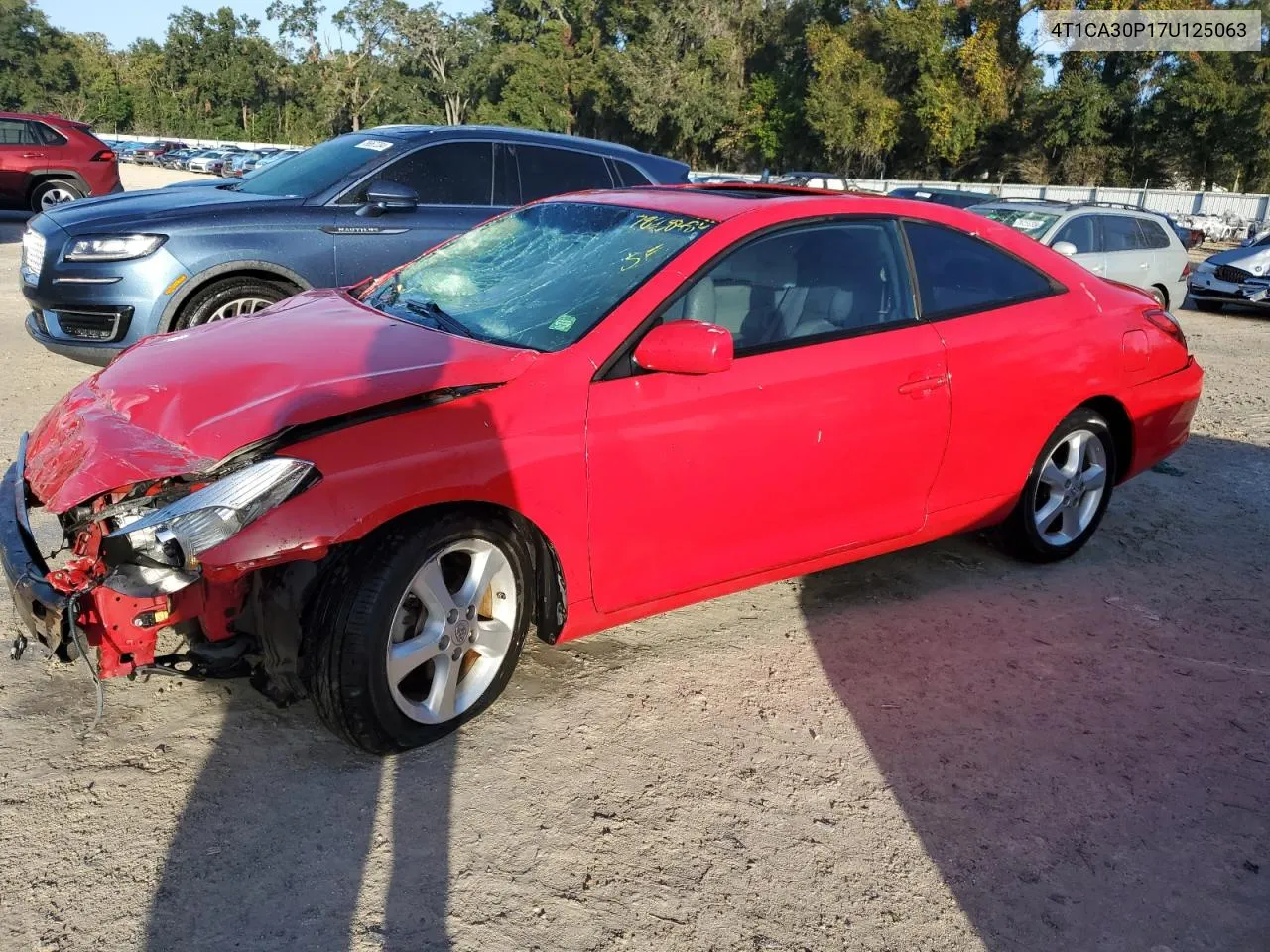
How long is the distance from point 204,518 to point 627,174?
5.68 metres

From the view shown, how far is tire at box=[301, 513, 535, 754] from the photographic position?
9.52 feet

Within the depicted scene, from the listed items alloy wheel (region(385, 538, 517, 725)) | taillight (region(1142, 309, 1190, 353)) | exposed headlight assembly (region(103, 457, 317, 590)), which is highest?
taillight (region(1142, 309, 1190, 353))

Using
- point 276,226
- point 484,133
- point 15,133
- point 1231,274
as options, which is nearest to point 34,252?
point 276,226

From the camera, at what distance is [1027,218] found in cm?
1145

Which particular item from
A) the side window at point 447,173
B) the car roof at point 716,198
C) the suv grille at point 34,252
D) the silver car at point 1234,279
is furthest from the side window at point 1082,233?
the suv grille at point 34,252

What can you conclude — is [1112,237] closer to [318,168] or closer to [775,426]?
[318,168]

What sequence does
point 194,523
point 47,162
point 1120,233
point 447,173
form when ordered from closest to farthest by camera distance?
point 194,523 < point 447,173 < point 1120,233 < point 47,162

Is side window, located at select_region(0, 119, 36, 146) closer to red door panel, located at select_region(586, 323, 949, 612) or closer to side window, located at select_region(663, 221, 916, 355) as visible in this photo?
side window, located at select_region(663, 221, 916, 355)

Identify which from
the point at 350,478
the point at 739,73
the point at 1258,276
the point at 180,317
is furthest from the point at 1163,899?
the point at 739,73

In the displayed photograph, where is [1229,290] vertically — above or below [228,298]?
below

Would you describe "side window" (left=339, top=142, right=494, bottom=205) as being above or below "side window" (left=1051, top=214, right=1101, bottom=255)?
above

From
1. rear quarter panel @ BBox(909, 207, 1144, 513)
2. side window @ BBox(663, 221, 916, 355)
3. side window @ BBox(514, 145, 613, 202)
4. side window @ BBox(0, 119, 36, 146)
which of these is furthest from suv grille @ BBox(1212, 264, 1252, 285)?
side window @ BBox(0, 119, 36, 146)

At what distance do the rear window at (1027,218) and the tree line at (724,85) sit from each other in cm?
3561

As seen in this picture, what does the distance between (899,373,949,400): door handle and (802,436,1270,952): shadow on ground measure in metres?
0.95
